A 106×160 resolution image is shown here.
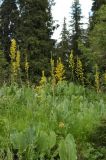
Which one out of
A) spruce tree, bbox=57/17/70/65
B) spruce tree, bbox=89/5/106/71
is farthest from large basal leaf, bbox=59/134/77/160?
spruce tree, bbox=57/17/70/65

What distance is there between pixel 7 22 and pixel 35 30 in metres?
6.19

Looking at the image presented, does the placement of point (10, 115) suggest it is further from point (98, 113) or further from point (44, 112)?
point (98, 113)

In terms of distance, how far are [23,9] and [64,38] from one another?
58.9 feet

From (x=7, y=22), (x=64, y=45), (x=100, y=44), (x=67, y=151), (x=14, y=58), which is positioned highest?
(x=7, y=22)

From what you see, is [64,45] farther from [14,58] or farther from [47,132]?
[47,132]

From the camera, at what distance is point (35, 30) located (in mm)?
37438

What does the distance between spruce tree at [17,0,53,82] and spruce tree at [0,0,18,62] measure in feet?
8.86

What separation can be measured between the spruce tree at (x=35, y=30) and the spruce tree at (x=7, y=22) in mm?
2700

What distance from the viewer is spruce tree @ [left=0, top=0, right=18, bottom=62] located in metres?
41.7

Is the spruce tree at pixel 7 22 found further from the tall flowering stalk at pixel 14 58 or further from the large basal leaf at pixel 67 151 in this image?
the large basal leaf at pixel 67 151

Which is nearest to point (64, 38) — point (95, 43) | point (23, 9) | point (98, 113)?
point (23, 9)

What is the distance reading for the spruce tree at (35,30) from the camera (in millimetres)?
36719

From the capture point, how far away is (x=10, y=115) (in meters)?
6.29

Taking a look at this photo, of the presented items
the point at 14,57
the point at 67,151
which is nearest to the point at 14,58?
the point at 14,57
